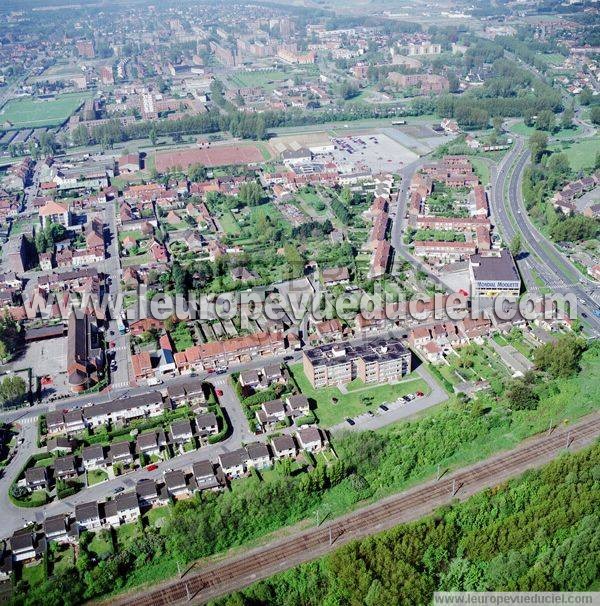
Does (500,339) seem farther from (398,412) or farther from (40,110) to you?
(40,110)

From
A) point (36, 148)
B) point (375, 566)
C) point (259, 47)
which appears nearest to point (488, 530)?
point (375, 566)

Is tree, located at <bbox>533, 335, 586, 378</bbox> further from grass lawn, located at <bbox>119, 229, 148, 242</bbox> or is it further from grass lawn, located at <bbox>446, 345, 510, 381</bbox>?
grass lawn, located at <bbox>119, 229, 148, 242</bbox>

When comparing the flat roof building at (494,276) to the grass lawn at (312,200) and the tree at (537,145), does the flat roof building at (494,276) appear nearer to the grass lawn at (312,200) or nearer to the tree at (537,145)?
the grass lawn at (312,200)

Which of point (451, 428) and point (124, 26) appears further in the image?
point (124, 26)

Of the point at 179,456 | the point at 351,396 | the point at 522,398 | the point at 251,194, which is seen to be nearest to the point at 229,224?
the point at 251,194

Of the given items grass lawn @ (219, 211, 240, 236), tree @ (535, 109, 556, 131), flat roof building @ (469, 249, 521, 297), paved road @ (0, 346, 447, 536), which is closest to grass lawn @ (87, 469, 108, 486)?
paved road @ (0, 346, 447, 536)

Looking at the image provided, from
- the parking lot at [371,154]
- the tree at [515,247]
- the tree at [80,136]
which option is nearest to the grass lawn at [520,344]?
the tree at [515,247]

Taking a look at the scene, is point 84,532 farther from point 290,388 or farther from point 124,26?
point 124,26

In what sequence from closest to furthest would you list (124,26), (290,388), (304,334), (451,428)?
(451,428), (290,388), (304,334), (124,26)
